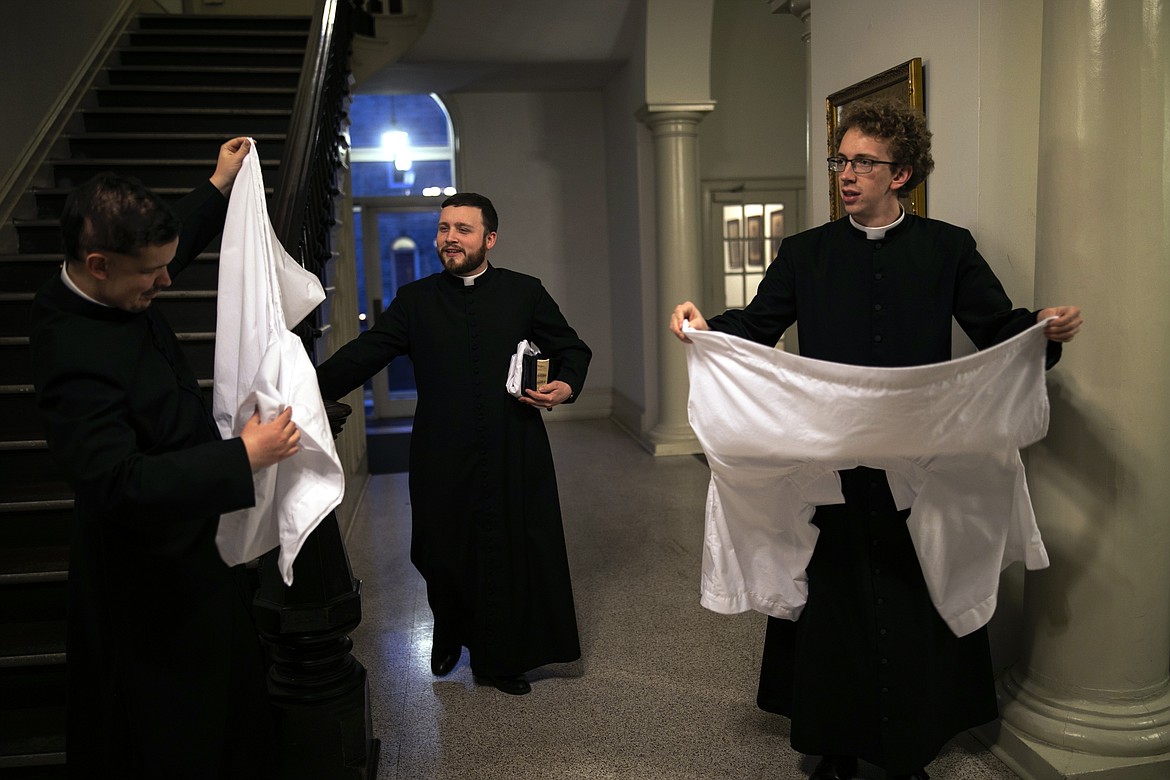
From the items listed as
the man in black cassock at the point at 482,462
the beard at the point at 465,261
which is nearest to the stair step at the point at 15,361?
the man in black cassock at the point at 482,462

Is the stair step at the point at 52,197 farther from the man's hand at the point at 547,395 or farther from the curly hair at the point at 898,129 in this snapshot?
the curly hair at the point at 898,129

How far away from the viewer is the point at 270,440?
177 centimetres

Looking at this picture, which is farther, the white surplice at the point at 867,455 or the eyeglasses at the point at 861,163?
the eyeglasses at the point at 861,163

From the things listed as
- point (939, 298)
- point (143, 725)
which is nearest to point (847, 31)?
point (939, 298)

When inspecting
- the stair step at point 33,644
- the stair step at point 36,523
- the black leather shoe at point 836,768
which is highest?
the stair step at point 36,523

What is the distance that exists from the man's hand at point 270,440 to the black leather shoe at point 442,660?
71.3 inches

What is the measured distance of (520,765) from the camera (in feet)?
9.22

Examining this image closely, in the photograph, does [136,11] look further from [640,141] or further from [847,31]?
[847,31]

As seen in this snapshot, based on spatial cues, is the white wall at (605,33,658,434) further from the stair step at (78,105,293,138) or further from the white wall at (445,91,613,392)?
the stair step at (78,105,293,138)

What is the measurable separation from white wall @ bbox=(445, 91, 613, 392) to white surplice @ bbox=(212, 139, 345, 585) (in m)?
7.02

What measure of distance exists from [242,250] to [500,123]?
7375 millimetres

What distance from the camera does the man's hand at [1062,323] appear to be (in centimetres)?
215

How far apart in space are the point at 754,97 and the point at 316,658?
23.0 ft

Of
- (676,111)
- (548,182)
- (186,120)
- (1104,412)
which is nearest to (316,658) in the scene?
(1104,412)
